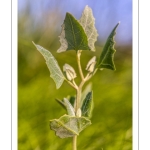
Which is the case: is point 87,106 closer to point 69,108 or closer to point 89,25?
point 69,108

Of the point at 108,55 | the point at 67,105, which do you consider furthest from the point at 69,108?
the point at 108,55

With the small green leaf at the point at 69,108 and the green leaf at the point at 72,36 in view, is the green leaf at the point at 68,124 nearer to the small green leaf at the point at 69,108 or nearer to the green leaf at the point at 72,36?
the small green leaf at the point at 69,108

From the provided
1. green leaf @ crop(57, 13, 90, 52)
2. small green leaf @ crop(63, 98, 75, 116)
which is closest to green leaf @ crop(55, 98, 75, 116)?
small green leaf @ crop(63, 98, 75, 116)

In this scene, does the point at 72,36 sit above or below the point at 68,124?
Result: above

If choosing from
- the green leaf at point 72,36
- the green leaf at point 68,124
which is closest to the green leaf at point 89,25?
the green leaf at point 72,36

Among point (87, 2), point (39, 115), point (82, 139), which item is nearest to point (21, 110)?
point (39, 115)

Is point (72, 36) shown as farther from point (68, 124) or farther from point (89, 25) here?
point (68, 124)

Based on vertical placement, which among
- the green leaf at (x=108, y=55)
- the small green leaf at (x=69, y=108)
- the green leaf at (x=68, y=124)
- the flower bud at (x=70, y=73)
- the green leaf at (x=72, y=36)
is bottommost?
the green leaf at (x=68, y=124)

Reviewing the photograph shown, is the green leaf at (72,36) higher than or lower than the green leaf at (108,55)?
higher
